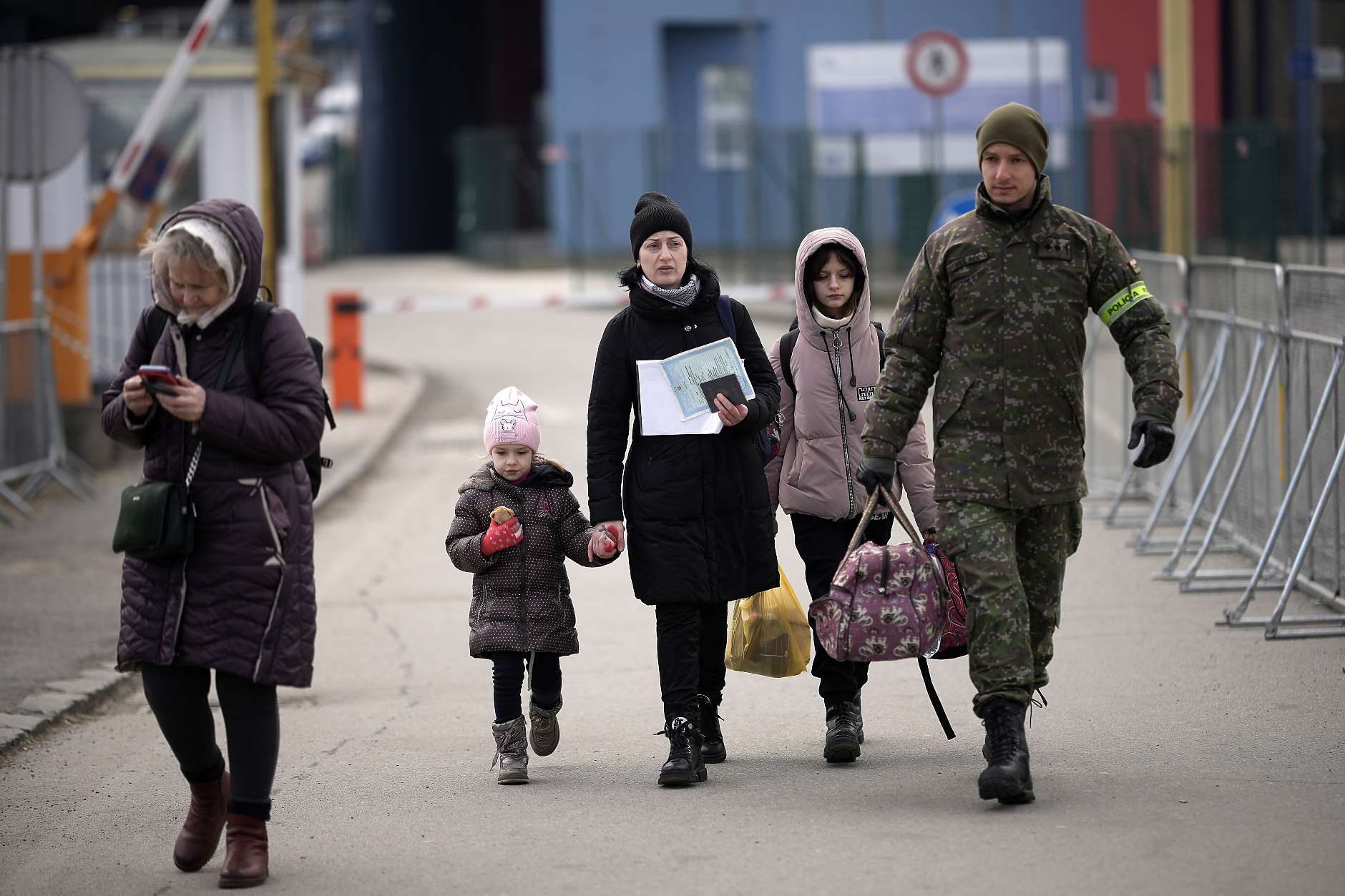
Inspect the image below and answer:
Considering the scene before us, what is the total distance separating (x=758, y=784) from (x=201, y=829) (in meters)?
1.68

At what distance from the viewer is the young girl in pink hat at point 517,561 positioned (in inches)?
215

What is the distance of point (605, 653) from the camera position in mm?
7703

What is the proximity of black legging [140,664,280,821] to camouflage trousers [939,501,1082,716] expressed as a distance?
1.97 metres

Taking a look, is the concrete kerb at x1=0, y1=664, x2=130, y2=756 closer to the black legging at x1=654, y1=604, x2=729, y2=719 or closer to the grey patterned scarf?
the black legging at x1=654, y1=604, x2=729, y2=719

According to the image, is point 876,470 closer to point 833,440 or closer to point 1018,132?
point 833,440

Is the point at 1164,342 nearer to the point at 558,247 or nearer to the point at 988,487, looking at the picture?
the point at 988,487

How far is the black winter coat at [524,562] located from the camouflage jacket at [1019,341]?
1077 millimetres

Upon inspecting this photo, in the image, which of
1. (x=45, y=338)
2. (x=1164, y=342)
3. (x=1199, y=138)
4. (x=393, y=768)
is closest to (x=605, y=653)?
(x=393, y=768)

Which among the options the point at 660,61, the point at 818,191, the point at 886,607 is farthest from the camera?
the point at 660,61

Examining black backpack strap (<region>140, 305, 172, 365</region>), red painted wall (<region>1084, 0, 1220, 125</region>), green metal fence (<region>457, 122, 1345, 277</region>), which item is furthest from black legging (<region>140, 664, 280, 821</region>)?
red painted wall (<region>1084, 0, 1220, 125</region>)

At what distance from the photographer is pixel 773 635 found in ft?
18.8

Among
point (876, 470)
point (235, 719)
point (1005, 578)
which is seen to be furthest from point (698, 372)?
point (235, 719)

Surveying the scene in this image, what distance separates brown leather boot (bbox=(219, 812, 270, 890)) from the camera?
4.51 meters

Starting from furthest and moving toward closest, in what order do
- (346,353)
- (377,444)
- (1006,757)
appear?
(346,353) → (377,444) → (1006,757)
